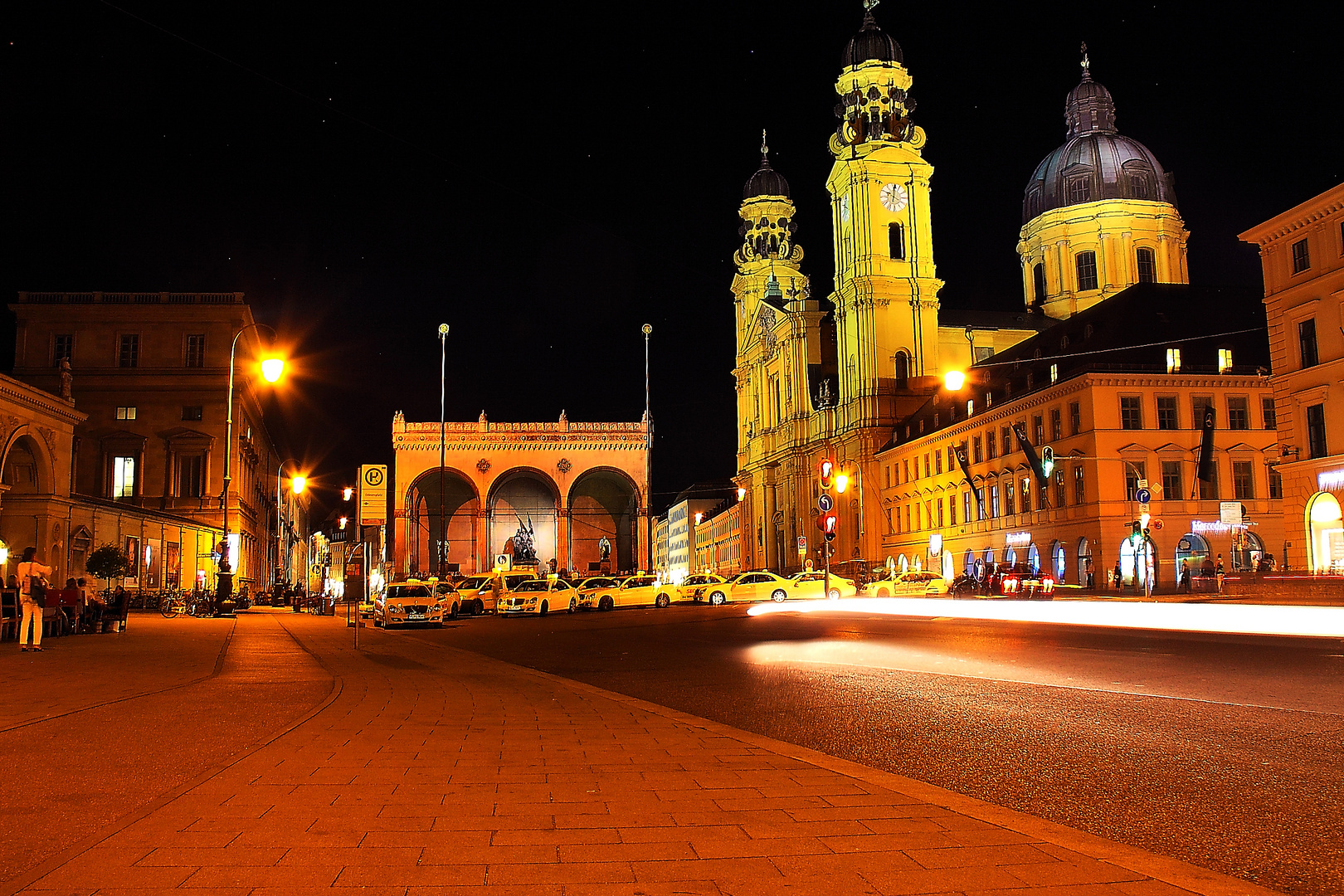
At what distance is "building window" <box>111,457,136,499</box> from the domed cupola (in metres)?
69.8

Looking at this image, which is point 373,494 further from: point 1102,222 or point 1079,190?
point 1079,190

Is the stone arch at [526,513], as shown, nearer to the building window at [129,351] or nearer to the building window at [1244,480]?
the building window at [129,351]

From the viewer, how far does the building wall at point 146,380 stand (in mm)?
58688

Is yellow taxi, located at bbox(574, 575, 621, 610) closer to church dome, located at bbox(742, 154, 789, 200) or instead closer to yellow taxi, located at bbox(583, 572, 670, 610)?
yellow taxi, located at bbox(583, 572, 670, 610)

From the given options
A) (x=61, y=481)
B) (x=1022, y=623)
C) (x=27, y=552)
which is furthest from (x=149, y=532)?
(x=1022, y=623)

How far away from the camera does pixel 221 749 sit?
26.2ft

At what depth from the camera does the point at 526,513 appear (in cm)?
10575

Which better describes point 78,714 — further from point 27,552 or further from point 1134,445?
point 1134,445

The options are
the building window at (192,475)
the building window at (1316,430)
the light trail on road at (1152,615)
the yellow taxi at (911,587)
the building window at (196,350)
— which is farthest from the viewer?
the building window at (196,350)

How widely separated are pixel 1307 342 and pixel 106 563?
44467 millimetres

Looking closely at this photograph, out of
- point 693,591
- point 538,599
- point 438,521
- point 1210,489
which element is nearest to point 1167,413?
point 1210,489

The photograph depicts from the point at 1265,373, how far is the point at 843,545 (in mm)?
36880

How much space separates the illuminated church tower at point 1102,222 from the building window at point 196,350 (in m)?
63.9

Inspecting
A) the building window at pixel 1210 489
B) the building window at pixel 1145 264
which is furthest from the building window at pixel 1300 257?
the building window at pixel 1145 264
